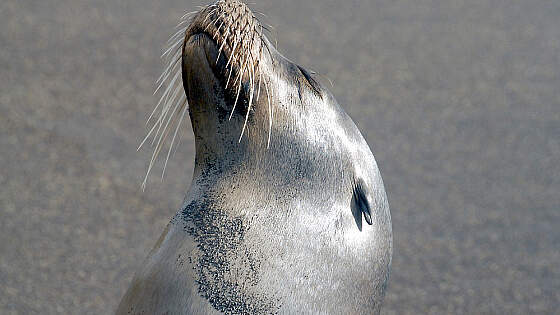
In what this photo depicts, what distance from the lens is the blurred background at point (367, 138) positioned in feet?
14.5

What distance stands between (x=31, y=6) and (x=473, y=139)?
4.13 m

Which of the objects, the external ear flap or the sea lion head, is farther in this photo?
the external ear flap

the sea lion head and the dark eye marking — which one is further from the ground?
the dark eye marking

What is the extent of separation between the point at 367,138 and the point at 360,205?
3515 mm

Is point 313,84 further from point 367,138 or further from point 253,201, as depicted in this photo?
point 367,138

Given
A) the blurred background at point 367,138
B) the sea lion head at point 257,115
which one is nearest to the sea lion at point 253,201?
the sea lion head at point 257,115

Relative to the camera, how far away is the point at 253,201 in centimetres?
212

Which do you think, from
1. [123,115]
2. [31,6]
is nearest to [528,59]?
[123,115]

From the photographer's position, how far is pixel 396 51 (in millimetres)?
6973

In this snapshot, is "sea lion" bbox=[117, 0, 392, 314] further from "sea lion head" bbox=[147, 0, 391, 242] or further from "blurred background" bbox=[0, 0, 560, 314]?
"blurred background" bbox=[0, 0, 560, 314]

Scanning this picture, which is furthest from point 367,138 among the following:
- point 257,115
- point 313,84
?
point 257,115

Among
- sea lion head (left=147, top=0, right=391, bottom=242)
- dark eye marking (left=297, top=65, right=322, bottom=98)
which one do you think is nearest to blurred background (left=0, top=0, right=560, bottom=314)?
dark eye marking (left=297, top=65, right=322, bottom=98)

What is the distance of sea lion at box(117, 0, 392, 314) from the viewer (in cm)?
205

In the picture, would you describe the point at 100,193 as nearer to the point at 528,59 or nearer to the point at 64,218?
the point at 64,218
